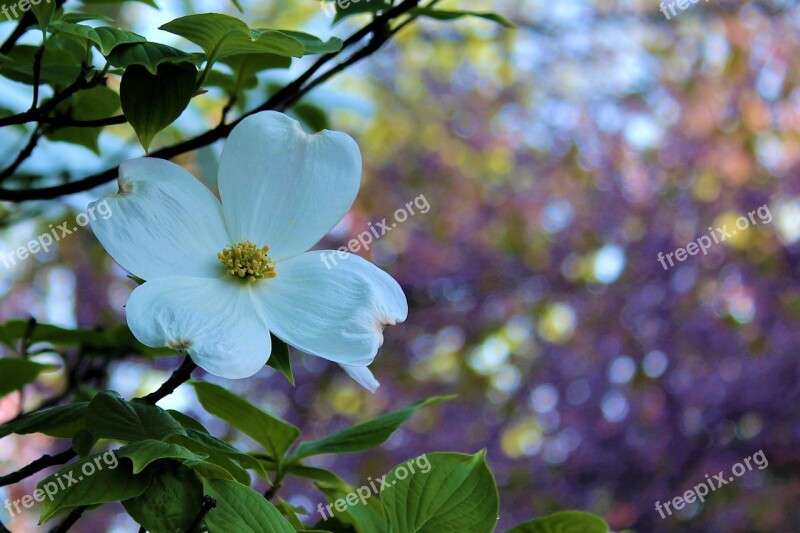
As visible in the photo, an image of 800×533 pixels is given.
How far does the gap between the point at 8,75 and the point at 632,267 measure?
87.5 inches

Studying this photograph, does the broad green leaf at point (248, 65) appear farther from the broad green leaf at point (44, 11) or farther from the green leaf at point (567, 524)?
the green leaf at point (567, 524)

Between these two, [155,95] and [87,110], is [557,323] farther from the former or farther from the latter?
[155,95]

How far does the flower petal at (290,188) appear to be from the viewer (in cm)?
40

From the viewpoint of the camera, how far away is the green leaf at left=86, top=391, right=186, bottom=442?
36cm

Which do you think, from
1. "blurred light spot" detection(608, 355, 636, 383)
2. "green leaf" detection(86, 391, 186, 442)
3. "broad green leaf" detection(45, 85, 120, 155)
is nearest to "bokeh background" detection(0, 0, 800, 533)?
"blurred light spot" detection(608, 355, 636, 383)

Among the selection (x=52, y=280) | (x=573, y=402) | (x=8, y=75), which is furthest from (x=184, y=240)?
(x=52, y=280)

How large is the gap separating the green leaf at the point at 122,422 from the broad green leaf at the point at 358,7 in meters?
0.28

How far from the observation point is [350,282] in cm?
39

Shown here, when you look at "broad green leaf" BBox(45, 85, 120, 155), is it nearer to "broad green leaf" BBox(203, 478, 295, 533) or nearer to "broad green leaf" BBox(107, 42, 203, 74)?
"broad green leaf" BBox(107, 42, 203, 74)

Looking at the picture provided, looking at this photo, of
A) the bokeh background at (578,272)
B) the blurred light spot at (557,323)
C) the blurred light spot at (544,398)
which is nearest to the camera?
the bokeh background at (578,272)

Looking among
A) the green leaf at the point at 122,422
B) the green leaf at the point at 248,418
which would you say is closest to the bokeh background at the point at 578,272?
the green leaf at the point at 248,418

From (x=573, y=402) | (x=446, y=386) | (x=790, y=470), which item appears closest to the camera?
(x=790, y=470)

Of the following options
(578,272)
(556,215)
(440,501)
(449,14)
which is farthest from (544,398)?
(440,501)

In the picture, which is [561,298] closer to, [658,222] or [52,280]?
[658,222]
